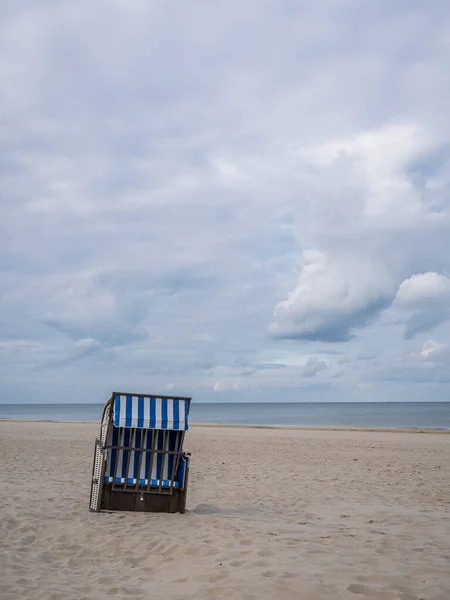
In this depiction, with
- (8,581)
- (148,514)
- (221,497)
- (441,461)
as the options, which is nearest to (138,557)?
(8,581)

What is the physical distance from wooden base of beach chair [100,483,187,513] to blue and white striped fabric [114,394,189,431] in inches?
54.5

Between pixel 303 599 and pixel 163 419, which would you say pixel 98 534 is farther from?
pixel 303 599

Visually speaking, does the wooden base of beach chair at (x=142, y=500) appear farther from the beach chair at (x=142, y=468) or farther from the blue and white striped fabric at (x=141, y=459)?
the blue and white striped fabric at (x=141, y=459)

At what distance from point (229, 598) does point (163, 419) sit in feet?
13.1

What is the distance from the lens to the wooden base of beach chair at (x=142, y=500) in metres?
9.81

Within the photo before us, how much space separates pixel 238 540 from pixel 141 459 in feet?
8.65

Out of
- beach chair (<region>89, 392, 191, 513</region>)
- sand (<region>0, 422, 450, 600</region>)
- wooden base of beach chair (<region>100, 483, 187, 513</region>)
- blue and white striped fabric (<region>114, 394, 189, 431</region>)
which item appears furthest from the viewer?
wooden base of beach chair (<region>100, 483, 187, 513</region>)

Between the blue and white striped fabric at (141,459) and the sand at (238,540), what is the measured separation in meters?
0.64

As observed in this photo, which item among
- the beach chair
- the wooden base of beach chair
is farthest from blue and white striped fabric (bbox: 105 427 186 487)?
the wooden base of beach chair

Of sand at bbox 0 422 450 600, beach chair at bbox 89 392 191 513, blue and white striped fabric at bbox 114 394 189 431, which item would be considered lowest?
sand at bbox 0 422 450 600

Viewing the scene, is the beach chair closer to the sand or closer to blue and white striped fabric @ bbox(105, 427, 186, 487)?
blue and white striped fabric @ bbox(105, 427, 186, 487)

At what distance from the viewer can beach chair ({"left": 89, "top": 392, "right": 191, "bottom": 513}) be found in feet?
31.6

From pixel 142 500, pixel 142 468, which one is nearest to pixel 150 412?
pixel 142 468

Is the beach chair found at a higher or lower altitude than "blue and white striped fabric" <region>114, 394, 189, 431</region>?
lower
